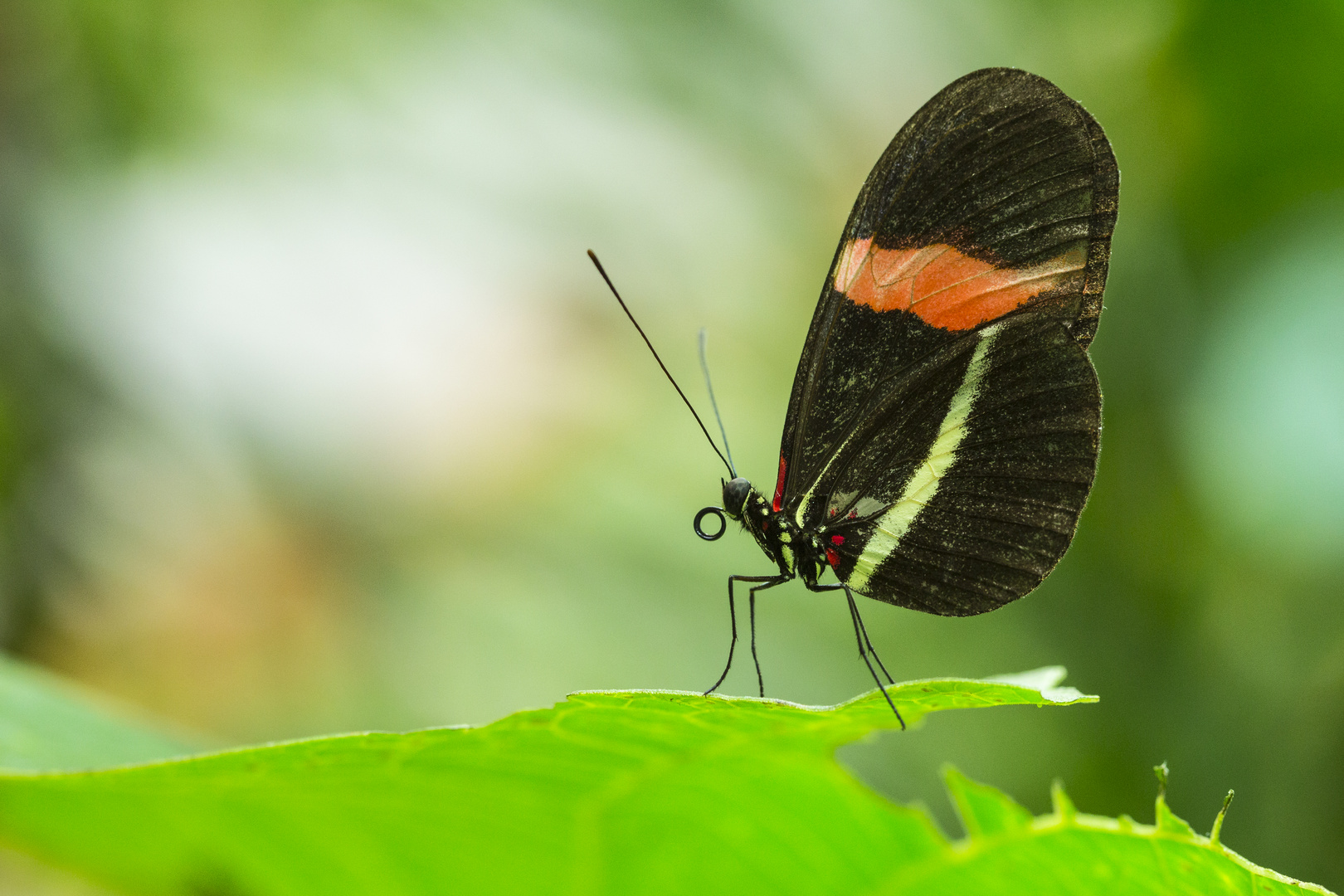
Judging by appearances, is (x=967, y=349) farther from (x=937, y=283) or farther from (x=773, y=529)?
(x=773, y=529)

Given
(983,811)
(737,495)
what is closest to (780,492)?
(737,495)

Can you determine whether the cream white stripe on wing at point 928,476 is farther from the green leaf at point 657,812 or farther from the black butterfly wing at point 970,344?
the green leaf at point 657,812

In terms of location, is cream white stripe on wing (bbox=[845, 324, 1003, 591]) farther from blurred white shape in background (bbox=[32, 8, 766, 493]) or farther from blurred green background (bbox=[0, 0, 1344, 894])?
blurred white shape in background (bbox=[32, 8, 766, 493])

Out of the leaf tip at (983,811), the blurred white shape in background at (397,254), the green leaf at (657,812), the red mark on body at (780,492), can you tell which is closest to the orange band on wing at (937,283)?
the red mark on body at (780,492)

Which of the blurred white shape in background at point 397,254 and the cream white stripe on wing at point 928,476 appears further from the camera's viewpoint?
the blurred white shape in background at point 397,254

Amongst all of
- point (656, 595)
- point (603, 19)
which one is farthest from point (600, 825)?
point (603, 19)

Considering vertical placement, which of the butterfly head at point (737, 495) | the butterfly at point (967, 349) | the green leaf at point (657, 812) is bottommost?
the green leaf at point (657, 812)

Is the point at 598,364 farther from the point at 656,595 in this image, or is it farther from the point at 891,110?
the point at 891,110

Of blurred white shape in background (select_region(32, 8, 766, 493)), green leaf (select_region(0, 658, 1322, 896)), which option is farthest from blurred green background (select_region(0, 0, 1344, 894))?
green leaf (select_region(0, 658, 1322, 896))
